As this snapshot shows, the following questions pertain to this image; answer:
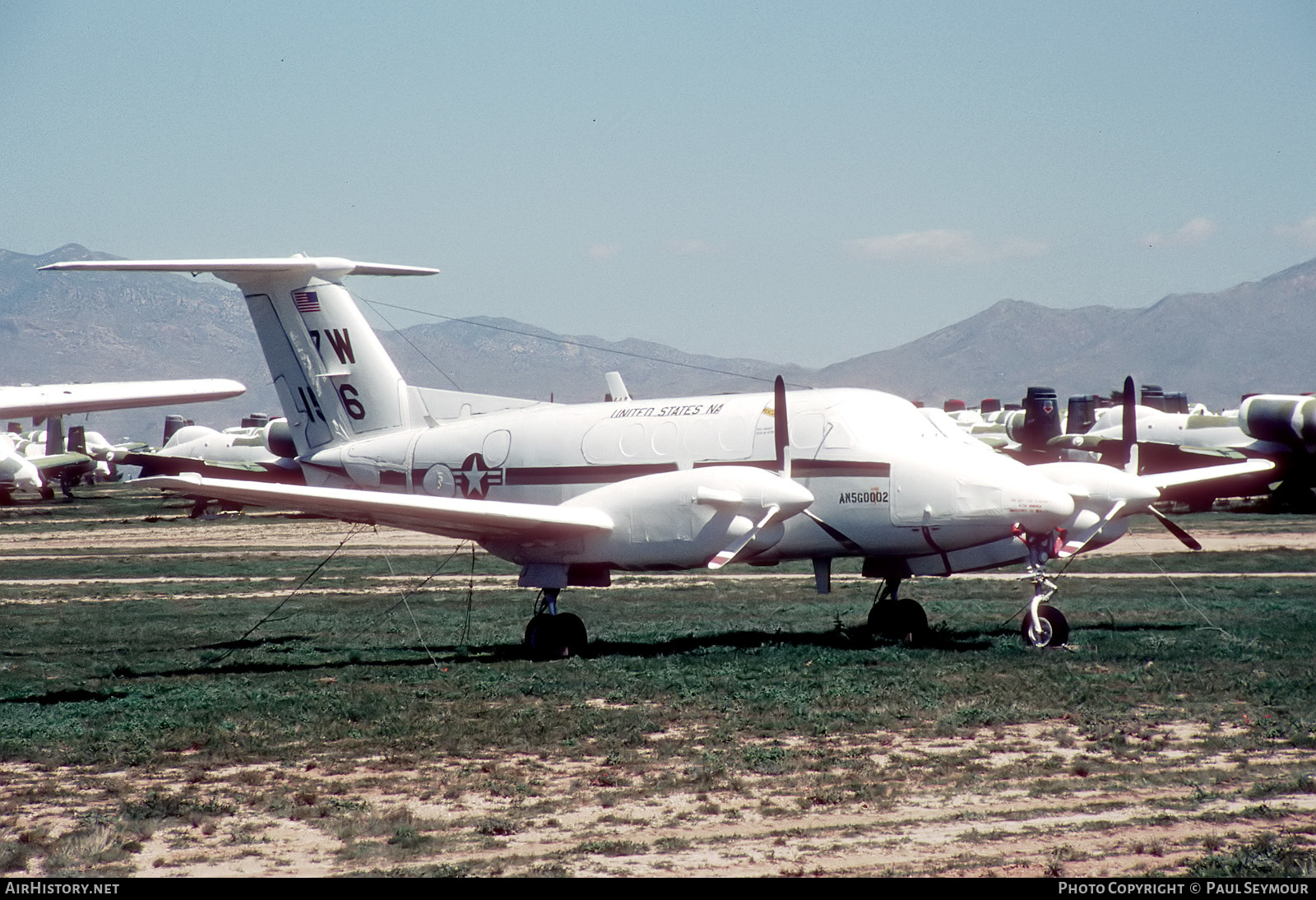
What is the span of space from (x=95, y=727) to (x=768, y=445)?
9.60 m

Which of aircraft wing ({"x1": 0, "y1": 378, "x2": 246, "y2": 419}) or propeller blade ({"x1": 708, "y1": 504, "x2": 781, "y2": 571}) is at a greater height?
aircraft wing ({"x1": 0, "y1": 378, "x2": 246, "y2": 419})

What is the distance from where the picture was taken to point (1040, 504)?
1684 centimetres

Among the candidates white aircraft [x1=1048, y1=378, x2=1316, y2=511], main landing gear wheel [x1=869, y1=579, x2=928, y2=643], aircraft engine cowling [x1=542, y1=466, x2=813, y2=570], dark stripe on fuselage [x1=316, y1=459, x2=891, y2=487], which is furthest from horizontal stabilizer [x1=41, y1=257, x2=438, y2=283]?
white aircraft [x1=1048, y1=378, x2=1316, y2=511]

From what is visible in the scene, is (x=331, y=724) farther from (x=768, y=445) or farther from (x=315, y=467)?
(x=315, y=467)

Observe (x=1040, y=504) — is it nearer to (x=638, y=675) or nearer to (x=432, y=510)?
(x=638, y=675)

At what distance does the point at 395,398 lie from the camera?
74.9 ft

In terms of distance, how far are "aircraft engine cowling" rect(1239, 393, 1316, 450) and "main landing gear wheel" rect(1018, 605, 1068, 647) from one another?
1496 inches

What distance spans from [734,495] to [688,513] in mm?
741

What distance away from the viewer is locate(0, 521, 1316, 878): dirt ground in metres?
8.38

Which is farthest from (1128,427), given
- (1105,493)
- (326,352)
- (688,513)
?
(326,352)

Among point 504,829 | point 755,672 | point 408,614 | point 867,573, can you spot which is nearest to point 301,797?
point 504,829

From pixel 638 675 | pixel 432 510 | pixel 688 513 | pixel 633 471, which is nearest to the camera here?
pixel 638 675

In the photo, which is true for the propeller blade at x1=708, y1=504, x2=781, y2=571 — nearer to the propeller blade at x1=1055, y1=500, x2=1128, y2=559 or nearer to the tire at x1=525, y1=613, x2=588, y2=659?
the tire at x1=525, y1=613, x2=588, y2=659

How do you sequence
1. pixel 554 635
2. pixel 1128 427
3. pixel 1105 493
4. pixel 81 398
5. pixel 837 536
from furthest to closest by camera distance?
pixel 1128 427
pixel 81 398
pixel 554 635
pixel 837 536
pixel 1105 493
